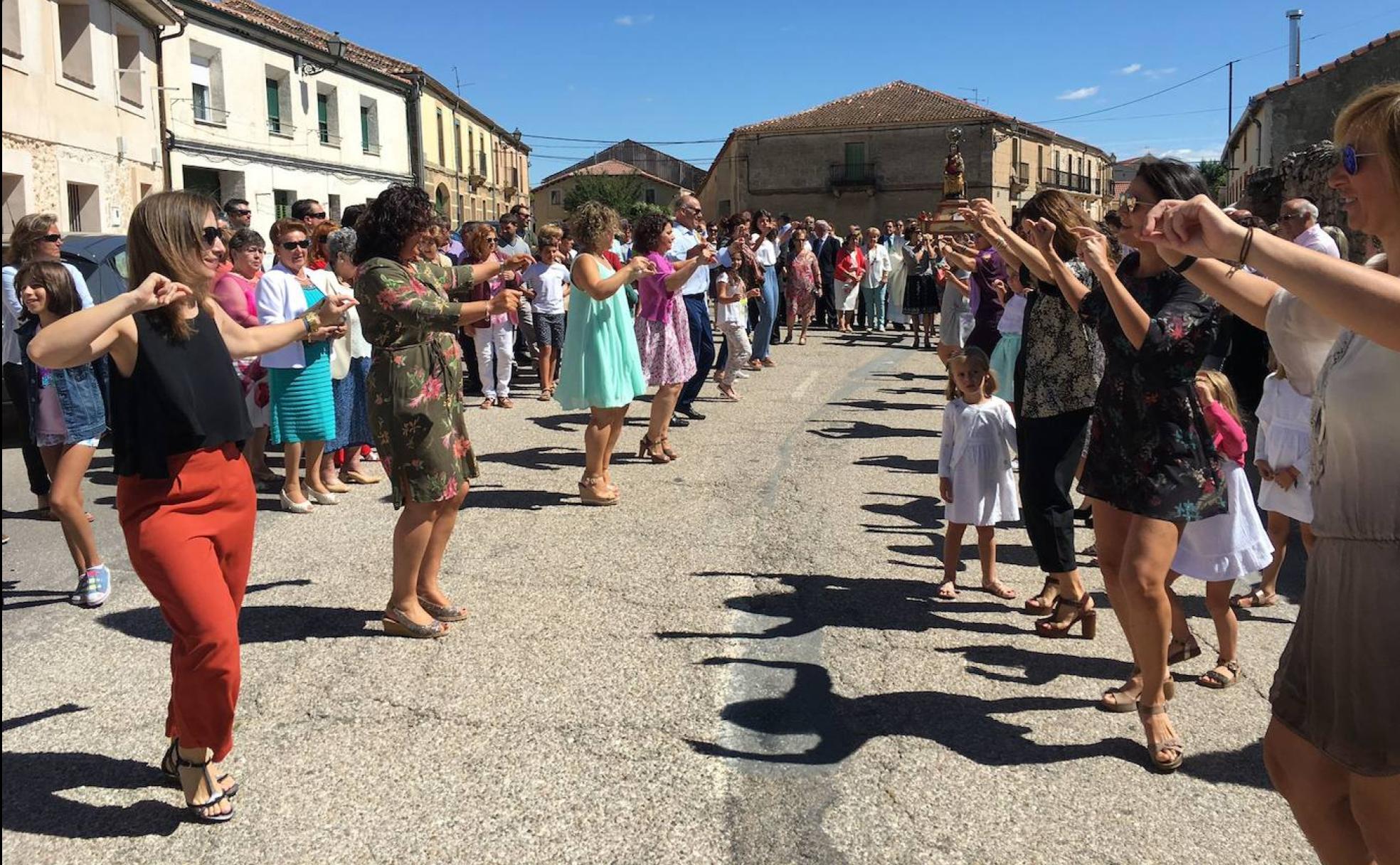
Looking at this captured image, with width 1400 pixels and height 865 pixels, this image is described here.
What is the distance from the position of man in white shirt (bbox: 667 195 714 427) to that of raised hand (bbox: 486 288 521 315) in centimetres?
518

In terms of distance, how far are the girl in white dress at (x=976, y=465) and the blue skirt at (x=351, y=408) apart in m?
4.28

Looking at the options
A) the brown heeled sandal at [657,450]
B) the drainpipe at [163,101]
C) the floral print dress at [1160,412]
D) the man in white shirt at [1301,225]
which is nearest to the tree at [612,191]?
the drainpipe at [163,101]

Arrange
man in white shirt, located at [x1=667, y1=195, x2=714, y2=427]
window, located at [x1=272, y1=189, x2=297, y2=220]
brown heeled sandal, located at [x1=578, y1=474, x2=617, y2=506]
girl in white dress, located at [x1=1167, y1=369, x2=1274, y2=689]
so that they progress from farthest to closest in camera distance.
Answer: window, located at [x1=272, y1=189, x2=297, y2=220]
man in white shirt, located at [x1=667, y1=195, x2=714, y2=427]
brown heeled sandal, located at [x1=578, y1=474, x2=617, y2=506]
girl in white dress, located at [x1=1167, y1=369, x2=1274, y2=689]

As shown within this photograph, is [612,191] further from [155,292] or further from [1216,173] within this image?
[155,292]

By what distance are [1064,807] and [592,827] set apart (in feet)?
4.63

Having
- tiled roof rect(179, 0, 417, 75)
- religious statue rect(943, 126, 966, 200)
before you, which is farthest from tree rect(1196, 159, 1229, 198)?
religious statue rect(943, 126, 966, 200)

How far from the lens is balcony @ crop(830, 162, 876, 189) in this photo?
53.9 meters

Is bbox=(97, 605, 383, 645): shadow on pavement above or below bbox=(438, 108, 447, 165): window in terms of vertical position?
below

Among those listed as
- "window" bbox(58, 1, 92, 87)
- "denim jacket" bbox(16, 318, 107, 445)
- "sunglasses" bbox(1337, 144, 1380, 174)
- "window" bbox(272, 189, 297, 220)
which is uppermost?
"window" bbox(58, 1, 92, 87)

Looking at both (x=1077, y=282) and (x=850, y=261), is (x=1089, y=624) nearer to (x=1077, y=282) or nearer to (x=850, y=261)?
(x=1077, y=282)

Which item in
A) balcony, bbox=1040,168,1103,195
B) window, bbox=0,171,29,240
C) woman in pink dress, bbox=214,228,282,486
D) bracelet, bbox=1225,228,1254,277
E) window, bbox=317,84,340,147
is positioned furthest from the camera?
balcony, bbox=1040,168,1103,195

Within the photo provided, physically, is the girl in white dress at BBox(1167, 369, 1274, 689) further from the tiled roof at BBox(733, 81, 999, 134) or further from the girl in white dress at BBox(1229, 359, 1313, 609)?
the tiled roof at BBox(733, 81, 999, 134)

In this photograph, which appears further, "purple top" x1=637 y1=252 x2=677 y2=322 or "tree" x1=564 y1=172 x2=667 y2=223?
"tree" x1=564 y1=172 x2=667 y2=223

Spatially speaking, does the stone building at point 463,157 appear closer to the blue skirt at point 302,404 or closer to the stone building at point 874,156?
the stone building at point 874,156
